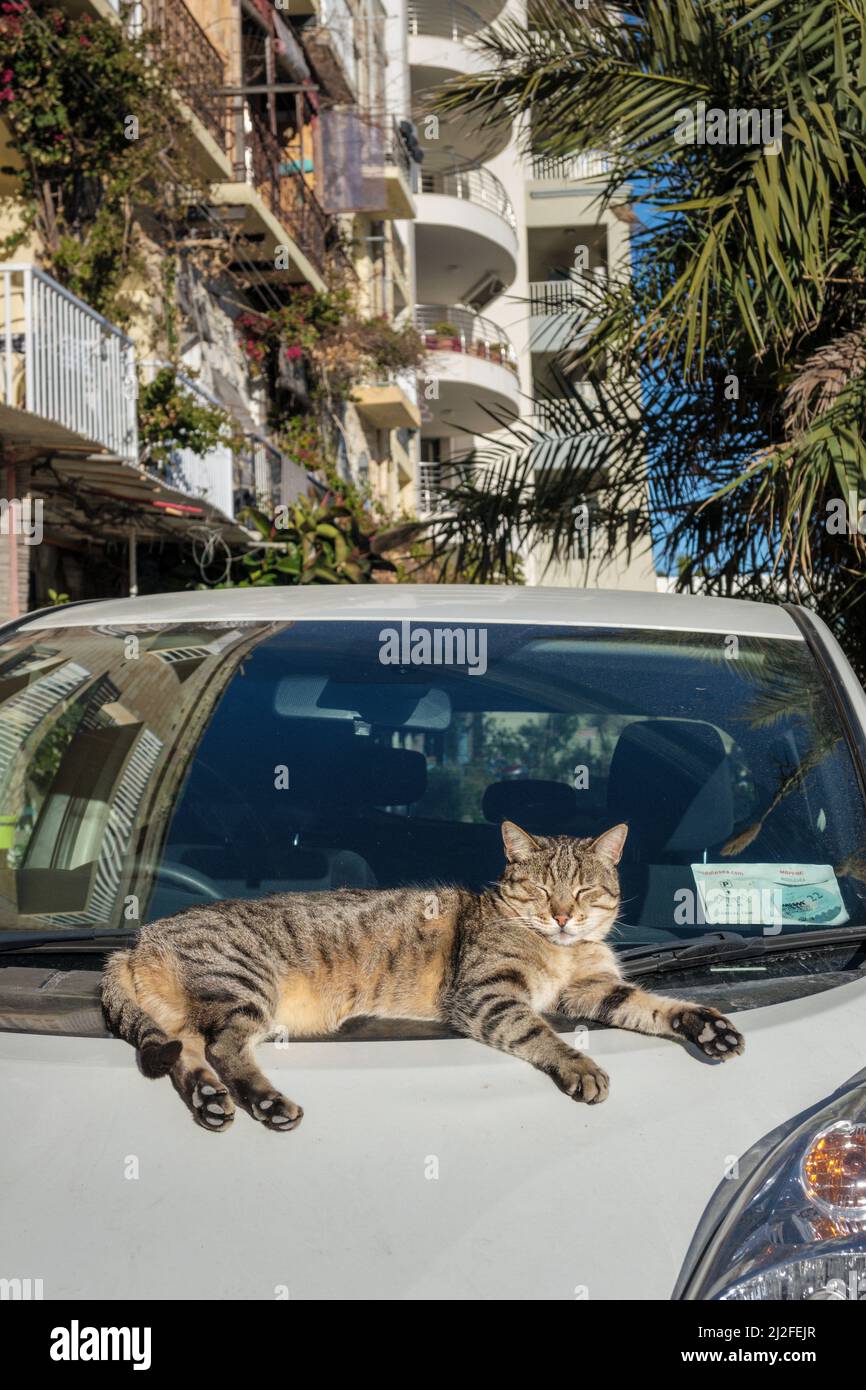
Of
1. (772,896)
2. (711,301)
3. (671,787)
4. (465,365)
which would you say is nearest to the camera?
(772,896)

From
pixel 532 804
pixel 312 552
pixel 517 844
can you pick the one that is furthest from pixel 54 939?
pixel 312 552

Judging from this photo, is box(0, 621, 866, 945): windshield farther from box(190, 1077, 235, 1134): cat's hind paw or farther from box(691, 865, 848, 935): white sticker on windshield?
box(190, 1077, 235, 1134): cat's hind paw

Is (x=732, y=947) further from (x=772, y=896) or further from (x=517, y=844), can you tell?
(x=517, y=844)

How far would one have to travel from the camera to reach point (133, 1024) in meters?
2.09

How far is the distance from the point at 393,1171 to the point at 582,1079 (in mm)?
293

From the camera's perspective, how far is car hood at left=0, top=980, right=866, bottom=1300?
5.48ft

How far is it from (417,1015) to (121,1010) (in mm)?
486

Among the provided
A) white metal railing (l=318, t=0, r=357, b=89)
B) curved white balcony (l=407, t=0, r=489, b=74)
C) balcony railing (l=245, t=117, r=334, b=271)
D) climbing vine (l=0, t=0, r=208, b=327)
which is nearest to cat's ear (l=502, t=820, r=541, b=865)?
climbing vine (l=0, t=0, r=208, b=327)

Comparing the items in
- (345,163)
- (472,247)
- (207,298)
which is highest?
(472,247)

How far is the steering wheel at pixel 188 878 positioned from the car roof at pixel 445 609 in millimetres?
538

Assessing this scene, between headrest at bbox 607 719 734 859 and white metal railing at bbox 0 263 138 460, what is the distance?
24.4ft

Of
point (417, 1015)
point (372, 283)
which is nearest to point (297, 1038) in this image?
point (417, 1015)

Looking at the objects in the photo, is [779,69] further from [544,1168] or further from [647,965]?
[544,1168]

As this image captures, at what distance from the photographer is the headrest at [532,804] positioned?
3.19 metres
